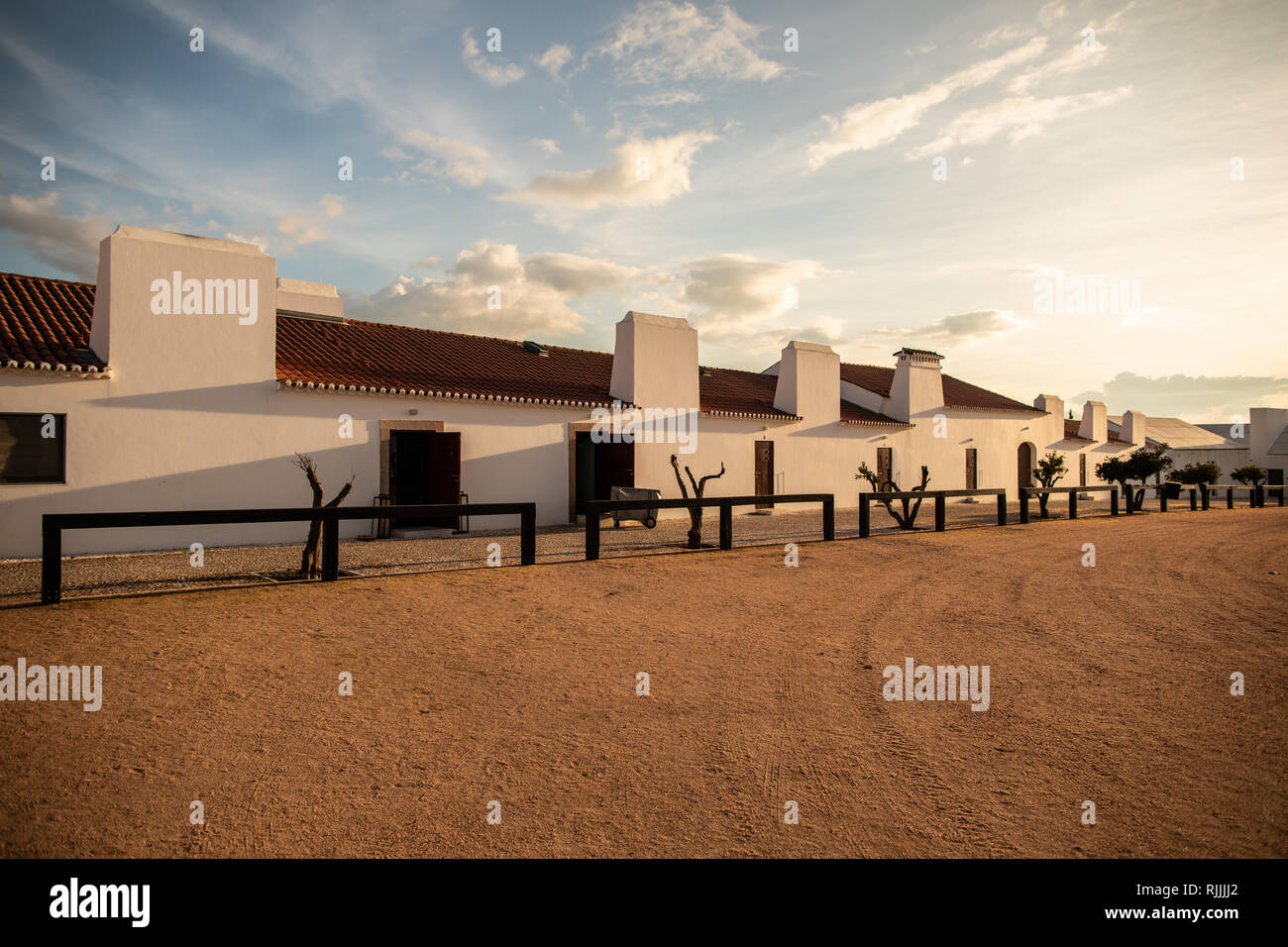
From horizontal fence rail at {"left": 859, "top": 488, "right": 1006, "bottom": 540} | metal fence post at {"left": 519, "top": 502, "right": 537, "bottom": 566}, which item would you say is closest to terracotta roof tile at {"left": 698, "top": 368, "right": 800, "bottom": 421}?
horizontal fence rail at {"left": 859, "top": 488, "right": 1006, "bottom": 540}

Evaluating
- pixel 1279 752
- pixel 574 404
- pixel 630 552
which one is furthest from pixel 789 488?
pixel 1279 752

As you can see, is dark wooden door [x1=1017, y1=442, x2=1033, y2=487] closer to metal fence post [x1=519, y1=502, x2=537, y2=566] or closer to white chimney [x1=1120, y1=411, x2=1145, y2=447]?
white chimney [x1=1120, y1=411, x2=1145, y2=447]

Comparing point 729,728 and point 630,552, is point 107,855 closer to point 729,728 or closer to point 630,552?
point 729,728

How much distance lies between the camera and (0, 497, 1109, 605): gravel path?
8117mm

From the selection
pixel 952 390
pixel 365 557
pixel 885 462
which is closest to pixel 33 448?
pixel 365 557

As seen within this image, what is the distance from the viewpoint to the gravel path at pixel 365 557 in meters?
8.12

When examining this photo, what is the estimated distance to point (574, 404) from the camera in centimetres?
1648

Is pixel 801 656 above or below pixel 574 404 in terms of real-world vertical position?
below

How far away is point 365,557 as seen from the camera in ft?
34.7

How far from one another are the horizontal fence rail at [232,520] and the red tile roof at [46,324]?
4155 mm

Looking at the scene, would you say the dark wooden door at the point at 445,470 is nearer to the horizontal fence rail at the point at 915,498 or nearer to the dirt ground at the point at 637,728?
the dirt ground at the point at 637,728

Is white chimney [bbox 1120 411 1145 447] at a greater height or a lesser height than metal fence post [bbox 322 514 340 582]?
greater

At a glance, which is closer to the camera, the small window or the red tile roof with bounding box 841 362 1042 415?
the small window
